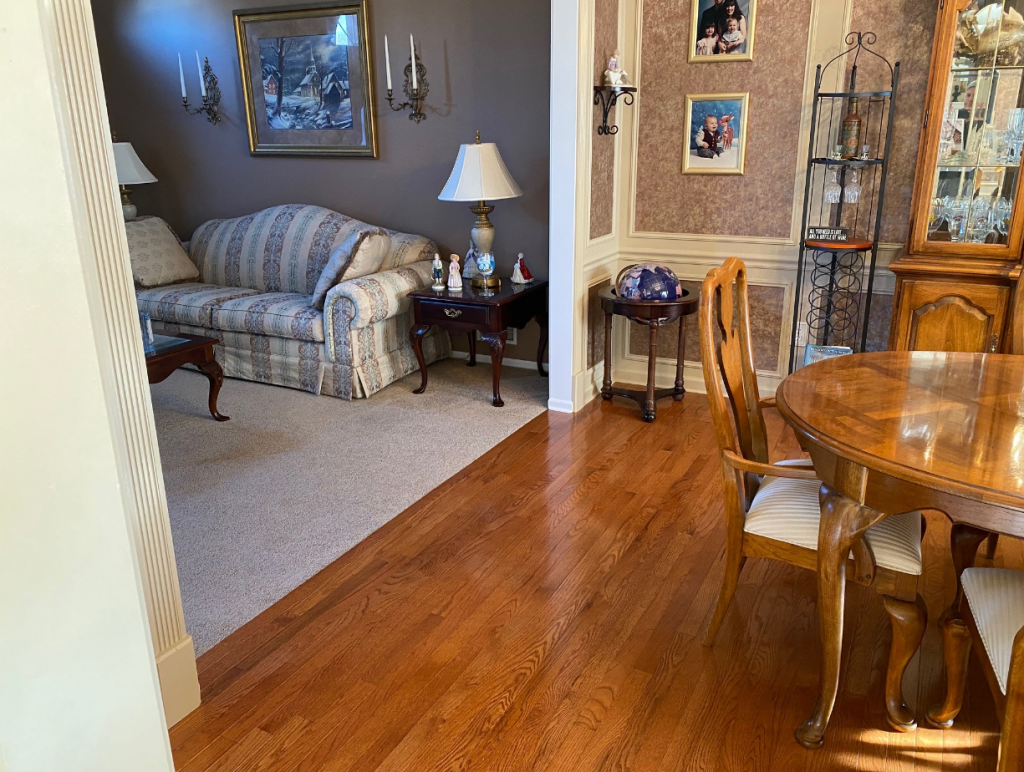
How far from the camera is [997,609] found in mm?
1558

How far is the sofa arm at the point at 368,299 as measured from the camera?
4148mm

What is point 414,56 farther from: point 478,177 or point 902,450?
point 902,450

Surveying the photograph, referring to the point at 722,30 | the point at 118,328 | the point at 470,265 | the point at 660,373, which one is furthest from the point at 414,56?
the point at 118,328

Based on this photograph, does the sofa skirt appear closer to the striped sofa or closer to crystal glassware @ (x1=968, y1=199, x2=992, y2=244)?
the striped sofa

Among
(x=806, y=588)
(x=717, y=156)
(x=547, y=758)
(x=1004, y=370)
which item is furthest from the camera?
(x=717, y=156)

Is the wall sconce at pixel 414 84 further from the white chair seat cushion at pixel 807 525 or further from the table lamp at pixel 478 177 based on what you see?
the white chair seat cushion at pixel 807 525

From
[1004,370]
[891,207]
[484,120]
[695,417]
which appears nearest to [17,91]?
[1004,370]

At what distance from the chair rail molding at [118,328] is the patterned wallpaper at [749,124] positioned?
3104mm

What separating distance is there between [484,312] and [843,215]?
1882mm

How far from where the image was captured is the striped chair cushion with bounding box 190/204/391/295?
489 cm

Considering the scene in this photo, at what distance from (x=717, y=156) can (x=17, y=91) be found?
12.5 feet

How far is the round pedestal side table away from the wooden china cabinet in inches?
38.7

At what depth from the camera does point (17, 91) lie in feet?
2.01

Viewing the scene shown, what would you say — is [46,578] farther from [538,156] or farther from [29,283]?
[538,156]
